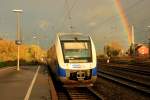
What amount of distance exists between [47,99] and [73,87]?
6.96m

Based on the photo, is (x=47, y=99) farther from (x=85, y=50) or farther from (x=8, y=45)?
(x=8, y=45)

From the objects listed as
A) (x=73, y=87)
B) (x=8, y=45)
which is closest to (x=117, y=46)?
Answer: (x=8, y=45)

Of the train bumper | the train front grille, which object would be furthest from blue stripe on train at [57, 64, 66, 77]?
the train front grille

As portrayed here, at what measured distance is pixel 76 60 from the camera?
19766mm

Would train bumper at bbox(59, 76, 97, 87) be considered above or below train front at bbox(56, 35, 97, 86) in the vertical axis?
below

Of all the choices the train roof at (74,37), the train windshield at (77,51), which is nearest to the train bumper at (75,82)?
the train windshield at (77,51)

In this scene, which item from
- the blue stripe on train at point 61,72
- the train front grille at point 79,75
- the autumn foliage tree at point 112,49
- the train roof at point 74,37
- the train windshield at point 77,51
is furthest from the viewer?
the autumn foliage tree at point 112,49

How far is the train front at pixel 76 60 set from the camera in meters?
19.2

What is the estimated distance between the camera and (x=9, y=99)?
14281mm

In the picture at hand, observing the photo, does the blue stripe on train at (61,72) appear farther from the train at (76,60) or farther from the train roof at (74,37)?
the train roof at (74,37)

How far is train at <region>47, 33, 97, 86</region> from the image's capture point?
19.2m

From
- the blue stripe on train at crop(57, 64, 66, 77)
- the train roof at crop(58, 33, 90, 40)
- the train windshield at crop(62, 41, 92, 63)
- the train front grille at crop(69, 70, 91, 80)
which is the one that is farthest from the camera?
the train roof at crop(58, 33, 90, 40)

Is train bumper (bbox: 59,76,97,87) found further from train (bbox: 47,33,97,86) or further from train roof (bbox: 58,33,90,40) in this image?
train roof (bbox: 58,33,90,40)

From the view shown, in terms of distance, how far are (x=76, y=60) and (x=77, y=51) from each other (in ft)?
2.31
